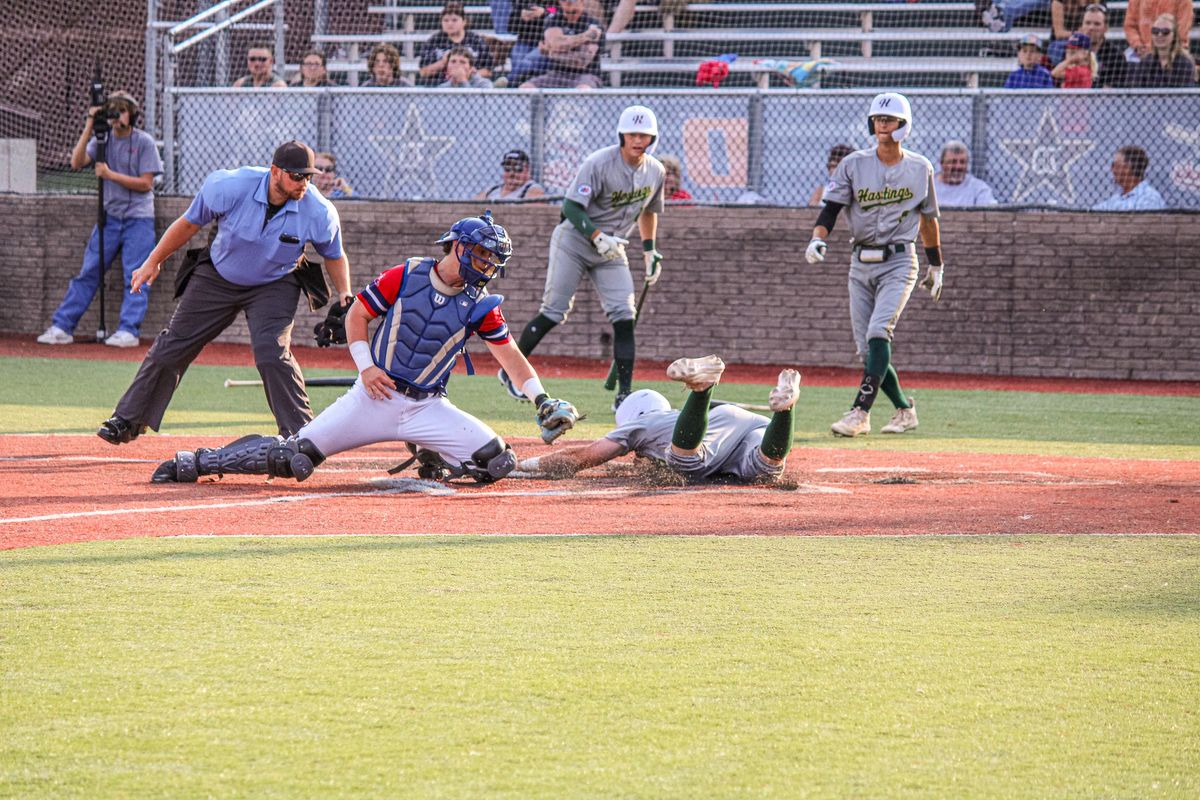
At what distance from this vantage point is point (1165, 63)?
1638 cm

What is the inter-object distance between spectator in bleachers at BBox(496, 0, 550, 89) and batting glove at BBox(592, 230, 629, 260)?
647cm

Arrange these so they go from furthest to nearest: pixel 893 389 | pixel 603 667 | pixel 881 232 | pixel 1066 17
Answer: pixel 1066 17
pixel 893 389
pixel 881 232
pixel 603 667

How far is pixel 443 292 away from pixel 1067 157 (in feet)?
34.0

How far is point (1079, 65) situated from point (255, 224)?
437 inches

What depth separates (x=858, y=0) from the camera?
800 inches

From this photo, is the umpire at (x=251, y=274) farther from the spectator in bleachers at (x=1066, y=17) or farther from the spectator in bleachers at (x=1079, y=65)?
the spectator in bleachers at (x=1066, y=17)

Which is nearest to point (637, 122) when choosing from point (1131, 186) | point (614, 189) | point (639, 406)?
point (614, 189)

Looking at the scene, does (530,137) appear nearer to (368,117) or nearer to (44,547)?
(368,117)

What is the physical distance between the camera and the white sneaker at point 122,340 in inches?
674

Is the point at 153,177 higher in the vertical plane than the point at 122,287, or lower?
higher

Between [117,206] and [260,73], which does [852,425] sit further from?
[260,73]

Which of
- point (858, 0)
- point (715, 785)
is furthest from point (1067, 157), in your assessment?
point (715, 785)

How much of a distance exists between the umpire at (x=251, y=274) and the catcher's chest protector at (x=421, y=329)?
0.91m

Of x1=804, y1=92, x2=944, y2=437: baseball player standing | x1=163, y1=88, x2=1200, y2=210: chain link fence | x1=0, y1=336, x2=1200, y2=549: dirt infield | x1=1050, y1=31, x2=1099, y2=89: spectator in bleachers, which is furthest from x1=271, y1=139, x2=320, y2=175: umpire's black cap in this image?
x1=1050, y1=31, x2=1099, y2=89: spectator in bleachers
